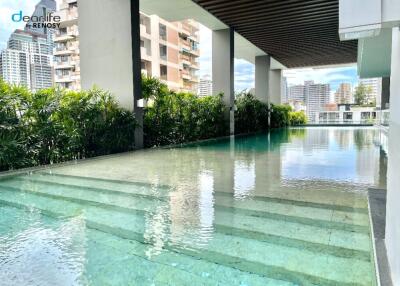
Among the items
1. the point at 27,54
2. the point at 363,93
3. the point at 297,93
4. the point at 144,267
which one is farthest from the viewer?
the point at 297,93

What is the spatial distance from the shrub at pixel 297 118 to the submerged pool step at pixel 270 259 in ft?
74.7

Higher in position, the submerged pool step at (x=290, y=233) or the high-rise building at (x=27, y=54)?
the high-rise building at (x=27, y=54)

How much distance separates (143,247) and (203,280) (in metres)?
0.67

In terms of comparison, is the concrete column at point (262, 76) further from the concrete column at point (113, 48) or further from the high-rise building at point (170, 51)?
the high-rise building at point (170, 51)

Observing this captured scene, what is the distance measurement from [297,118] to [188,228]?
23731 mm

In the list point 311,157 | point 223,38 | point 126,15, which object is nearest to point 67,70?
point 223,38

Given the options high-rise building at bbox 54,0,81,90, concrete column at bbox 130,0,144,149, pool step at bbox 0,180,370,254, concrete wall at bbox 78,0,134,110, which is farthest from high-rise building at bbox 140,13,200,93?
pool step at bbox 0,180,370,254

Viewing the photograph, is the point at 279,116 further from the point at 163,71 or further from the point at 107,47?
the point at 163,71

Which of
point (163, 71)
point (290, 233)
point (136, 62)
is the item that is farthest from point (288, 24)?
point (163, 71)

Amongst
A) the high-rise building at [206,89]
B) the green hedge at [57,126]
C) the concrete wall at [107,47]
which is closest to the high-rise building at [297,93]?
the high-rise building at [206,89]

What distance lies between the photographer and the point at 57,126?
6.55 metres

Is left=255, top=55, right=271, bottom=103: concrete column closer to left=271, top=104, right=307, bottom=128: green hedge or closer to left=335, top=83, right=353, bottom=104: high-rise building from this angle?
left=271, top=104, right=307, bottom=128: green hedge

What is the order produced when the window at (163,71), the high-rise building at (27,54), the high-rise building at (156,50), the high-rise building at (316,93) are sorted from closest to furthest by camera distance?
the high-rise building at (27,54), the high-rise building at (156,50), the window at (163,71), the high-rise building at (316,93)

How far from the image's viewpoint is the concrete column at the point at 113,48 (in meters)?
8.52
